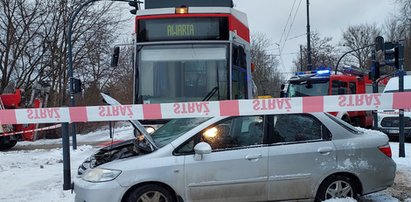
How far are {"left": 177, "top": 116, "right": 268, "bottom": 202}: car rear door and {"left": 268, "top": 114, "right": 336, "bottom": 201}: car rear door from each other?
0.15 m

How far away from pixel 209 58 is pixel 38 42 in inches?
709

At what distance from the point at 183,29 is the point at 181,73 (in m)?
0.97

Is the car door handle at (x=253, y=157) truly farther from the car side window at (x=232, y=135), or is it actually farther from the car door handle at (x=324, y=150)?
the car door handle at (x=324, y=150)

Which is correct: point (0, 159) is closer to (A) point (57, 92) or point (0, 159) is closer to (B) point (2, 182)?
(B) point (2, 182)

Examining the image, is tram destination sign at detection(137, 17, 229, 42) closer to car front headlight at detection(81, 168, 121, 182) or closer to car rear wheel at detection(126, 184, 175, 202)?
car front headlight at detection(81, 168, 121, 182)

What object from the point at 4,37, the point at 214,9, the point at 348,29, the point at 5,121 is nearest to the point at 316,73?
the point at 214,9

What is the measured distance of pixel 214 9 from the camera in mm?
9375

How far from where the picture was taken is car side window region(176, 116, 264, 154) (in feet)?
18.9

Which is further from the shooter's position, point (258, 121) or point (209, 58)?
point (209, 58)

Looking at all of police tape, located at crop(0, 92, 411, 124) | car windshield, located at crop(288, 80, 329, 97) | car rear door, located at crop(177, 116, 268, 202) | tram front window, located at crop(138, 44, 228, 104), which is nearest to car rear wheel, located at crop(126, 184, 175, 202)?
car rear door, located at crop(177, 116, 268, 202)

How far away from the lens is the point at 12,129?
1678 cm

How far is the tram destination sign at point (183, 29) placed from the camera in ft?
30.1

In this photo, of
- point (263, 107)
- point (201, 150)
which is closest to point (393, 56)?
point (263, 107)

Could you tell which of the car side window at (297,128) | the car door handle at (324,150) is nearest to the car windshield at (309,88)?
the car side window at (297,128)
